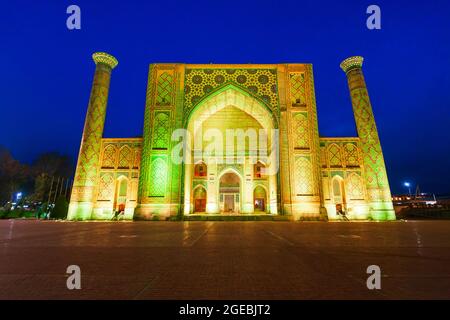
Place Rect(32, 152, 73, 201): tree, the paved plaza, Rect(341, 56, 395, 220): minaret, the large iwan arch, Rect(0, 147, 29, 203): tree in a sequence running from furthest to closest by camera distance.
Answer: Rect(32, 152, 73, 201): tree
Rect(0, 147, 29, 203): tree
the large iwan arch
Rect(341, 56, 395, 220): minaret
the paved plaza

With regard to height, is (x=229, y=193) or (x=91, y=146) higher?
(x=91, y=146)

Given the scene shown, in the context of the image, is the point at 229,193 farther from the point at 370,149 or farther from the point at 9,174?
the point at 9,174

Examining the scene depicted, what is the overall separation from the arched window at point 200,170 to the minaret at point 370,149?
9.73m

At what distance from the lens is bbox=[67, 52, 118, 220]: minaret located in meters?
12.5

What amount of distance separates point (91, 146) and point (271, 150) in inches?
381

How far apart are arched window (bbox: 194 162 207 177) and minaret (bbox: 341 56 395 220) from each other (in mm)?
9729

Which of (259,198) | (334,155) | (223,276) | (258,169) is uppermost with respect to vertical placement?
(334,155)

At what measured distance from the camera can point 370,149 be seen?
1291cm

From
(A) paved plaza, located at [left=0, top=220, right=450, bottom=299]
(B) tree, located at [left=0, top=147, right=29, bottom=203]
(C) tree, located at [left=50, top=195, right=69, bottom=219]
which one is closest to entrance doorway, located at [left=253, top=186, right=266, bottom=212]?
(C) tree, located at [left=50, top=195, right=69, bottom=219]

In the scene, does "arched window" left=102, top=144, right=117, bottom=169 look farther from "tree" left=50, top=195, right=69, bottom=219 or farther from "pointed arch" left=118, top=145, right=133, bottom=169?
"tree" left=50, top=195, right=69, bottom=219

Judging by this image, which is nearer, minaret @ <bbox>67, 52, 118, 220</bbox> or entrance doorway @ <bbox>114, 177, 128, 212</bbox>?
minaret @ <bbox>67, 52, 118, 220</bbox>

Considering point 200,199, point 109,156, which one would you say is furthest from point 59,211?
point 200,199

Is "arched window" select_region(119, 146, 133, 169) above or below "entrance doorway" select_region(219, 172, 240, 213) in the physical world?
above
